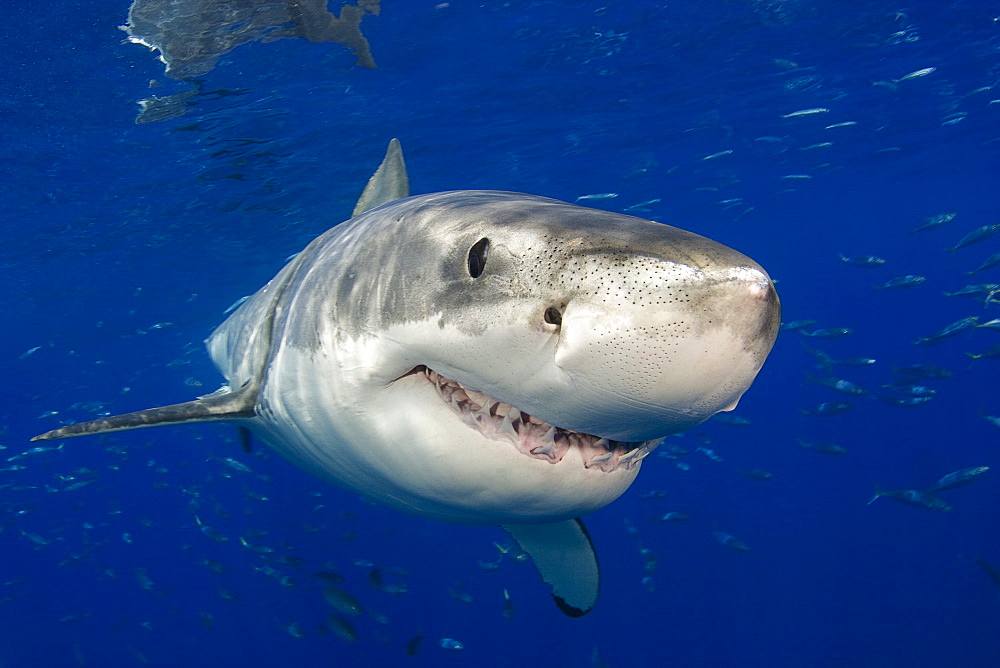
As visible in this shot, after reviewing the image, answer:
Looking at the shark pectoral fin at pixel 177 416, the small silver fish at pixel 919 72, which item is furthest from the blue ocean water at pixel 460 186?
the shark pectoral fin at pixel 177 416

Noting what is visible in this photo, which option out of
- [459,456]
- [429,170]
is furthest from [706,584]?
[459,456]

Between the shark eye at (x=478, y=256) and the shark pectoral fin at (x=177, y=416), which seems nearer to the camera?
the shark eye at (x=478, y=256)

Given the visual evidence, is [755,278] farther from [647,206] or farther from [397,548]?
[397,548]

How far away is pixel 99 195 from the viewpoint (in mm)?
13570

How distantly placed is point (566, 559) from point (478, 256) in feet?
9.56

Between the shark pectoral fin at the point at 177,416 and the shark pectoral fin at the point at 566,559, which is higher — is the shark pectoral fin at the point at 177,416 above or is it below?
above

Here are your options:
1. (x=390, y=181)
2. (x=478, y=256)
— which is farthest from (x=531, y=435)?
Result: (x=390, y=181)

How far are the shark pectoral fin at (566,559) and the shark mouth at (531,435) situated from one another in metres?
1.93

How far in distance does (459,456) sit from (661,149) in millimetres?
18172

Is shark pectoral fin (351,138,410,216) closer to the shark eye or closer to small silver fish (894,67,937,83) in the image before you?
the shark eye

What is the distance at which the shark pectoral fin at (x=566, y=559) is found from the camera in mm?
3852

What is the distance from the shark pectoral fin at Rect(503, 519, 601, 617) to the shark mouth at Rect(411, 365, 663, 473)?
1.93 meters

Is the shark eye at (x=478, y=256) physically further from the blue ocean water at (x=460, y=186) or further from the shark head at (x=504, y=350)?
the blue ocean water at (x=460, y=186)

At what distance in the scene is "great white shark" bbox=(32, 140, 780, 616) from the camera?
1.31 metres
